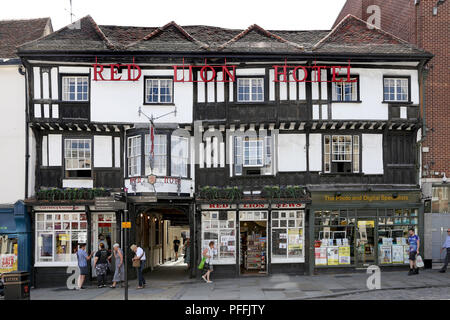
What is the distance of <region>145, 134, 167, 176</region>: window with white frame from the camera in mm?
20953

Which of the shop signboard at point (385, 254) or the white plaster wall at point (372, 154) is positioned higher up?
the white plaster wall at point (372, 154)

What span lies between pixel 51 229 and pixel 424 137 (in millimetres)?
15566

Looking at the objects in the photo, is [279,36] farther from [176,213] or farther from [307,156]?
[176,213]

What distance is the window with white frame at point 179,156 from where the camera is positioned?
21.2 m

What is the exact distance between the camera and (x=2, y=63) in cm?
2167

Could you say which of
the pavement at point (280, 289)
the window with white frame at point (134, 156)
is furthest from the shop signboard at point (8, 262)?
the window with white frame at point (134, 156)

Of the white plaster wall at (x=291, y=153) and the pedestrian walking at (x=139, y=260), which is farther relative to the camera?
the white plaster wall at (x=291, y=153)

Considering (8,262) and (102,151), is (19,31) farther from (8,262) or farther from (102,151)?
(8,262)

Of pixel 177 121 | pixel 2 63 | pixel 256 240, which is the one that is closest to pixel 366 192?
pixel 256 240

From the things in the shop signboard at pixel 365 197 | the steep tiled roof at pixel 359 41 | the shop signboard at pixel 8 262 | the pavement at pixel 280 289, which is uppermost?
the steep tiled roof at pixel 359 41

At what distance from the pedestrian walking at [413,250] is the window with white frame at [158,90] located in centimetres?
1070

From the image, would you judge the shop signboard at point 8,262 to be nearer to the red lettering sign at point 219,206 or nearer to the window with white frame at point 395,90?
the red lettering sign at point 219,206

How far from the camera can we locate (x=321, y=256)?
2120 centimetres

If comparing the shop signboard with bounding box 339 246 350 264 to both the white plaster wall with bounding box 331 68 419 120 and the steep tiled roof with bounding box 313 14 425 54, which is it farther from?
the steep tiled roof with bounding box 313 14 425 54
